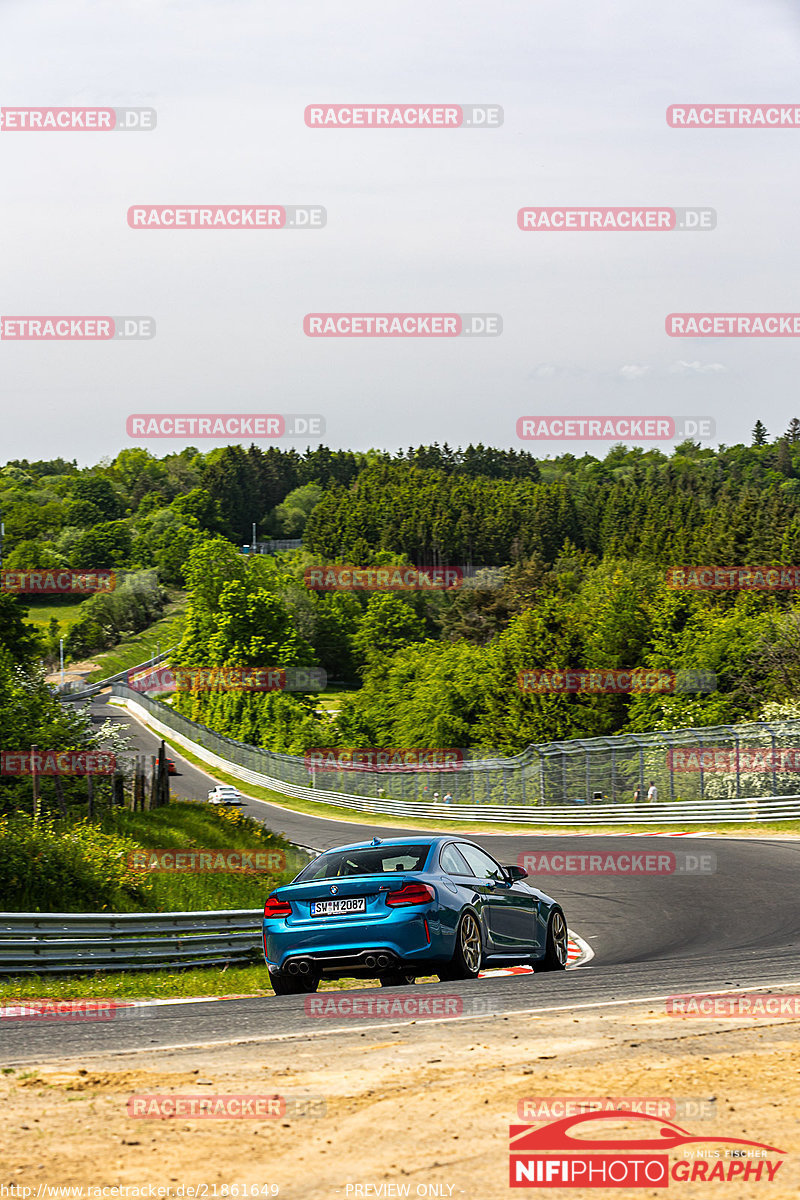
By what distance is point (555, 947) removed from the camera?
12500 mm

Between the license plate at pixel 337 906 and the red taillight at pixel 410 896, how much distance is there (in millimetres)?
243

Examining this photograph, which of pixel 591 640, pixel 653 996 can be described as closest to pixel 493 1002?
pixel 653 996

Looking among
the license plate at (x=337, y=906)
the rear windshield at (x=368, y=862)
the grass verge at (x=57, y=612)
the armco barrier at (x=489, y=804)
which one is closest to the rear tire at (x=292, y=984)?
the license plate at (x=337, y=906)

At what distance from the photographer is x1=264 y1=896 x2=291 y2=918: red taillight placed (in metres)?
10.6

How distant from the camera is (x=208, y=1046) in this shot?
739cm

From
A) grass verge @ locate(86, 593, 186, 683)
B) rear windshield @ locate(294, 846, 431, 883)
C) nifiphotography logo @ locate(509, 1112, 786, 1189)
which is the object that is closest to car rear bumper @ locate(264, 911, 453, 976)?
rear windshield @ locate(294, 846, 431, 883)

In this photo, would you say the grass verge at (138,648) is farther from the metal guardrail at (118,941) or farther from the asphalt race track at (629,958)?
the metal guardrail at (118,941)

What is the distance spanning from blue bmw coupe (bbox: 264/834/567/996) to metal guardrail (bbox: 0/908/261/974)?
2.65 metres

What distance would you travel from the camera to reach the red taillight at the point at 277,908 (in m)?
10.6

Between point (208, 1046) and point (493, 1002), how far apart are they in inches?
98.6

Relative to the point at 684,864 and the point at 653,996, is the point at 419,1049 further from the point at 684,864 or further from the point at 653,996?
the point at 684,864

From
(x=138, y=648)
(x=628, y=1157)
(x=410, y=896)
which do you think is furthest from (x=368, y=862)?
(x=138, y=648)

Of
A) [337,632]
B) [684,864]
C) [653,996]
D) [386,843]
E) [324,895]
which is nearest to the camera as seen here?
[653,996]

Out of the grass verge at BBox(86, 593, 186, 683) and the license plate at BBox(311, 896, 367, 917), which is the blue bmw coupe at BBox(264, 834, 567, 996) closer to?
the license plate at BBox(311, 896, 367, 917)
